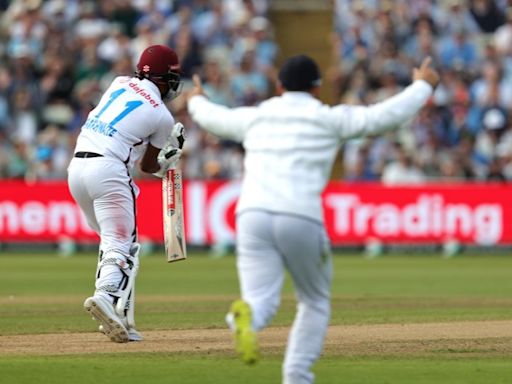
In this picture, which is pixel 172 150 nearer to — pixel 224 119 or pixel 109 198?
pixel 109 198

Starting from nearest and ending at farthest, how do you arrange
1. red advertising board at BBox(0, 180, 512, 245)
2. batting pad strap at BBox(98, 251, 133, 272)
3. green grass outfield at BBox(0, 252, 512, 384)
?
green grass outfield at BBox(0, 252, 512, 384) → batting pad strap at BBox(98, 251, 133, 272) → red advertising board at BBox(0, 180, 512, 245)

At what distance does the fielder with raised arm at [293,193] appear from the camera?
703 centimetres

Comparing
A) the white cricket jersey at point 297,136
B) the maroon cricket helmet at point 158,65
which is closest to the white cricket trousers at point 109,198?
the maroon cricket helmet at point 158,65

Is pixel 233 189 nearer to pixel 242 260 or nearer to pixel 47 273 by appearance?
pixel 47 273

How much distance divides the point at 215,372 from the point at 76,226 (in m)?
15.1

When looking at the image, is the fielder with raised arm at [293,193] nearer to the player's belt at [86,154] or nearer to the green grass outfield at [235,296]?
the green grass outfield at [235,296]

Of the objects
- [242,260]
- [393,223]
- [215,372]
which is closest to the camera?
[242,260]

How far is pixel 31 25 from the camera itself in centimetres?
2600

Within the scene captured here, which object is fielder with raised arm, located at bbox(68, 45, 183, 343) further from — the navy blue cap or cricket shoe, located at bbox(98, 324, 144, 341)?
the navy blue cap

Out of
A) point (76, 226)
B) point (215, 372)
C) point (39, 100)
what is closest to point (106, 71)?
point (39, 100)

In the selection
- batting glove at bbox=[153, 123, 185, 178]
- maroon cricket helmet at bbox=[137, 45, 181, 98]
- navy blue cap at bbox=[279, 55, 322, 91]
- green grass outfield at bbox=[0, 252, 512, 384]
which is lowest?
green grass outfield at bbox=[0, 252, 512, 384]

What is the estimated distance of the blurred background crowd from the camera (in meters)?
24.2

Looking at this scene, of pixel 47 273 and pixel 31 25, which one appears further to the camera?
pixel 31 25

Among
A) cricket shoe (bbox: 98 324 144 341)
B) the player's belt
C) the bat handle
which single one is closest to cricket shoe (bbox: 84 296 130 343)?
cricket shoe (bbox: 98 324 144 341)
